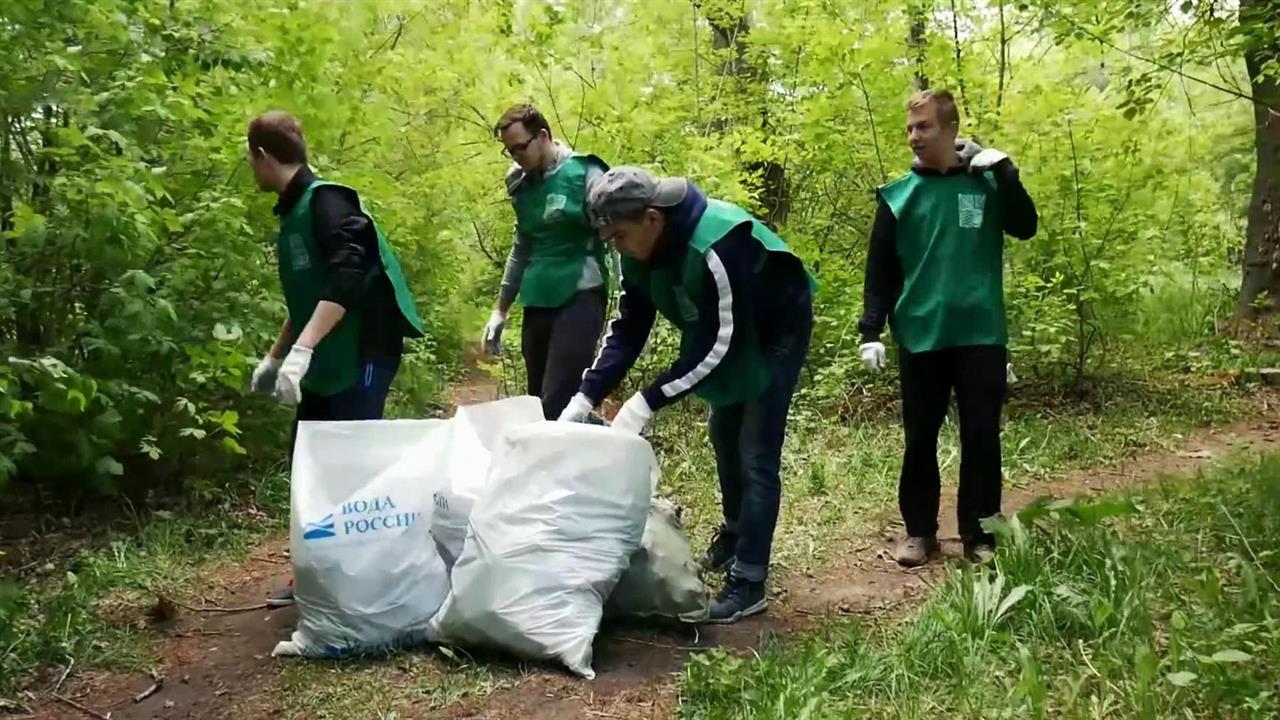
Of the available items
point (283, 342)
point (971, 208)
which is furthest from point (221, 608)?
point (971, 208)

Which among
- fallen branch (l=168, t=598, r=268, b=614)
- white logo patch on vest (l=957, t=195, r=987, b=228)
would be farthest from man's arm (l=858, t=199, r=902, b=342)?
fallen branch (l=168, t=598, r=268, b=614)

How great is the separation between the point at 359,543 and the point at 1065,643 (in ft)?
5.93

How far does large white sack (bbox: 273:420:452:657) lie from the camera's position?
2754 mm

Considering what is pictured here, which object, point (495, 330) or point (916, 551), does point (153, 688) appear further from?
point (916, 551)

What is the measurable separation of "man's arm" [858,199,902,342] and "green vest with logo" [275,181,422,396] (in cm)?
151

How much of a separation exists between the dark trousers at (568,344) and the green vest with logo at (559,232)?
0.05 m

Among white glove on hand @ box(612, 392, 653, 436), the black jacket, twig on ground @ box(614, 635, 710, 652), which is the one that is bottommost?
twig on ground @ box(614, 635, 710, 652)

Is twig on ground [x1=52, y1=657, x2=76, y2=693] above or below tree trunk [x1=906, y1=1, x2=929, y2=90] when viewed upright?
below

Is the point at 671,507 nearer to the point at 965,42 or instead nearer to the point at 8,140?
the point at 8,140

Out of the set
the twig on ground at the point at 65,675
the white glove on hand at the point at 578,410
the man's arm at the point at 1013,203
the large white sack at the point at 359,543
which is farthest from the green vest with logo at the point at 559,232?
the twig on ground at the point at 65,675

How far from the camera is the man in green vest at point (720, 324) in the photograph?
110 inches

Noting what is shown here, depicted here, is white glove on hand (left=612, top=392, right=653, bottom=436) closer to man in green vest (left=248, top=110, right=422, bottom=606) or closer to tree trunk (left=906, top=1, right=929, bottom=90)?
man in green vest (left=248, top=110, right=422, bottom=606)

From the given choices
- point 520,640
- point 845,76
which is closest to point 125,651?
point 520,640

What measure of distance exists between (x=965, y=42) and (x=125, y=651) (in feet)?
17.1
